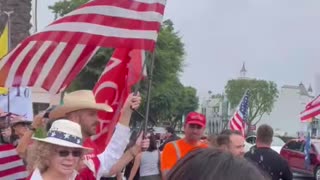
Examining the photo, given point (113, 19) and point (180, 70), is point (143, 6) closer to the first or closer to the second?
point (113, 19)

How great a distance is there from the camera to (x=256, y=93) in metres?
113

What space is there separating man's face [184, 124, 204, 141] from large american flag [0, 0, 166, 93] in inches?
57.3

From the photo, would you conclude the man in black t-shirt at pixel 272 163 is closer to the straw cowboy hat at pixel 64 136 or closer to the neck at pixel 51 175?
the straw cowboy hat at pixel 64 136

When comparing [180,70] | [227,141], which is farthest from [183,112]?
[227,141]

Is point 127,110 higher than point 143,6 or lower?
lower

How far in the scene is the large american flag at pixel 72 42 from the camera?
552cm

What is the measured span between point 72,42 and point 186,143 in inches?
72.1

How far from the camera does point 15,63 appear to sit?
18.0 ft

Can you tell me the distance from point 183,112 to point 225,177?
81.5m

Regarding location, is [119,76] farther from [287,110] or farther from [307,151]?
[287,110]

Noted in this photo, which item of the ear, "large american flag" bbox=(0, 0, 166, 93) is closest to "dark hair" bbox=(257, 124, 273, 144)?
"large american flag" bbox=(0, 0, 166, 93)

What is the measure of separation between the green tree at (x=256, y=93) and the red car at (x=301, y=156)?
3300 inches

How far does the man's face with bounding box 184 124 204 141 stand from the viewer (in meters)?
6.87

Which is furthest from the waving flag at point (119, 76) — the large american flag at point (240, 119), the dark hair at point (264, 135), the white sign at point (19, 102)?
the large american flag at point (240, 119)
